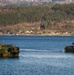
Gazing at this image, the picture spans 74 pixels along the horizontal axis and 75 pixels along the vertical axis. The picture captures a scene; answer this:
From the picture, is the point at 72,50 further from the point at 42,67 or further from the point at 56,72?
the point at 56,72

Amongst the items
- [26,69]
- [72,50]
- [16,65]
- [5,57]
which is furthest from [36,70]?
[72,50]

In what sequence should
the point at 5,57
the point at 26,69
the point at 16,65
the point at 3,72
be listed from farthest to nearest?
the point at 5,57 → the point at 16,65 → the point at 26,69 → the point at 3,72

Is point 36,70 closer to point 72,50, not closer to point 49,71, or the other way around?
point 49,71

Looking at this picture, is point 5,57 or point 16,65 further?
point 5,57

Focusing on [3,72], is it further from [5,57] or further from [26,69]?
[5,57]

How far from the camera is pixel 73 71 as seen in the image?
199 ft

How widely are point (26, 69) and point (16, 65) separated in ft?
21.7

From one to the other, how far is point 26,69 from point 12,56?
67.1 feet

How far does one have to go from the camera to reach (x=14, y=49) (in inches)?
3364

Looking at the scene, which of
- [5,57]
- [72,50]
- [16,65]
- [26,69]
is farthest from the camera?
[72,50]

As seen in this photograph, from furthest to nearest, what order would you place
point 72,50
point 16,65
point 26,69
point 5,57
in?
1. point 72,50
2. point 5,57
3. point 16,65
4. point 26,69

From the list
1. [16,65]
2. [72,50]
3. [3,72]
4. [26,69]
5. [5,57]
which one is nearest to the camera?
[3,72]

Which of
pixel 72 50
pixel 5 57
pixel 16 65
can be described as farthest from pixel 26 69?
pixel 72 50

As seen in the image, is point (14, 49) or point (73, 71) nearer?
point (73, 71)
